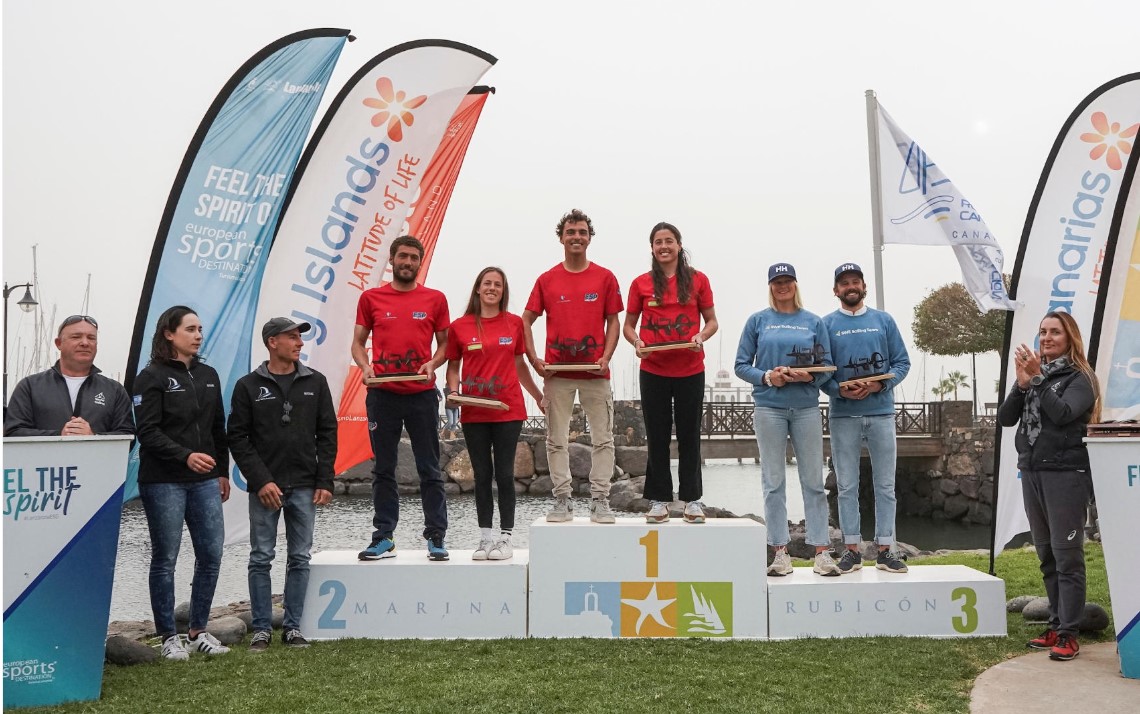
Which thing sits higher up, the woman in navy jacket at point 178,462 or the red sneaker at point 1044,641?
the woman in navy jacket at point 178,462

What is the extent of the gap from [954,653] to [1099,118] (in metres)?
4.85

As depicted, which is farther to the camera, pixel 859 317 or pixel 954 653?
pixel 859 317

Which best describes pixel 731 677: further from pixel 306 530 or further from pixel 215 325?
pixel 215 325

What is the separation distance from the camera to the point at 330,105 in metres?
7.25

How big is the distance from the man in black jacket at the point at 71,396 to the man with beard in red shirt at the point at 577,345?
2.14 m

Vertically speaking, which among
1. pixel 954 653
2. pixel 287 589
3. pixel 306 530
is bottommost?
pixel 954 653

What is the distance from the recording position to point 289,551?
4.84 m

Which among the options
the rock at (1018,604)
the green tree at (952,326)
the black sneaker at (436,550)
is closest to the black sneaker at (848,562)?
the rock at (1018,604)

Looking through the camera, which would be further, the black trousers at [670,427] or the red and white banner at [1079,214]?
the red and white banner at [1079,214]

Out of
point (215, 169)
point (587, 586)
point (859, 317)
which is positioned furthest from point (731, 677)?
point (215, 169)

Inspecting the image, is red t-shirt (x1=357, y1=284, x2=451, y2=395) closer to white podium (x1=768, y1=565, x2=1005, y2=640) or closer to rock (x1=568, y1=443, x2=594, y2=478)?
white podium (x1=768, y1=565, x2=1005, y2=640)

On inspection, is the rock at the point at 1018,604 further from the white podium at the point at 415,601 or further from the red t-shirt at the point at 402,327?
the red t-shirt at the point at 402,327

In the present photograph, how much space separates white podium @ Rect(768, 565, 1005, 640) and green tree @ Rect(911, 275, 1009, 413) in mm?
29858

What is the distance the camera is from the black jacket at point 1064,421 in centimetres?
445
